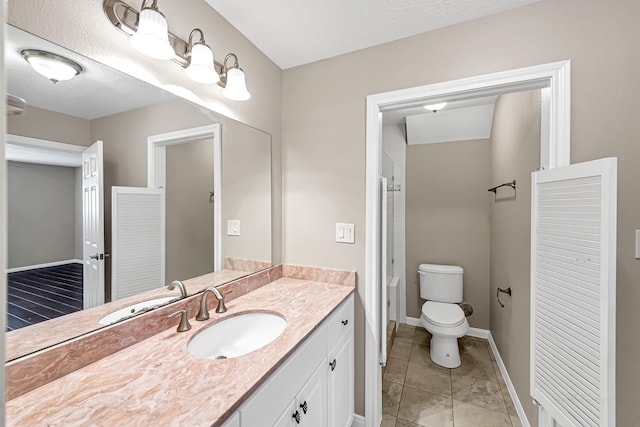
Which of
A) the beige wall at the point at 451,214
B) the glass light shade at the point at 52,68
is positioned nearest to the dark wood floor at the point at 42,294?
the glass light shade at the point at 52,68

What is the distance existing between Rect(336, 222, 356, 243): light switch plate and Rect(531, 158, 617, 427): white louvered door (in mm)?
906

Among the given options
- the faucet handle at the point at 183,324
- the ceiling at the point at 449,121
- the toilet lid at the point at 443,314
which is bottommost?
the toilet lid at the point at 443,314

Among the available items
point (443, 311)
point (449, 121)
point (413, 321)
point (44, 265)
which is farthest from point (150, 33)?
point (413, 321)

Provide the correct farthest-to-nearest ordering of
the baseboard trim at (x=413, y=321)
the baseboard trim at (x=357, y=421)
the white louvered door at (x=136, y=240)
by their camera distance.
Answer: the baseboard trim at (x=413, y=321) → the baseboard trim at (x=357, y=421) → the white louvered door at (x=136, y=240)

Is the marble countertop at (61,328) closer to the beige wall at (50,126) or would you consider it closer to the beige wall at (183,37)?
the beige wall at (50,126)

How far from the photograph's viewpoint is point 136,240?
1053mm

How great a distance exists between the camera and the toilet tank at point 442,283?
2.68 meters

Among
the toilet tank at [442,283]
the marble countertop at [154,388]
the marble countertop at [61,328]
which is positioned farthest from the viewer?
the toilet tank at [442,283]

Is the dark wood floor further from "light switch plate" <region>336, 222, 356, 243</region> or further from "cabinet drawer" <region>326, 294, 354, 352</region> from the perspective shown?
"light switch plate" <region>336, 222, 356, 243</region>

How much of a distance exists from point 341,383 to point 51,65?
175cm

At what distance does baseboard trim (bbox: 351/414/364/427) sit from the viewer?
62.7 inches

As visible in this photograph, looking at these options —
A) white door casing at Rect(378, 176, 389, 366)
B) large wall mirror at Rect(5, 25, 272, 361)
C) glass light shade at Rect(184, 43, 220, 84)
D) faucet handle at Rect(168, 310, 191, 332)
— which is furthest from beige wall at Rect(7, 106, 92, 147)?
white door casing at Rect(378, 176, 389, 366)

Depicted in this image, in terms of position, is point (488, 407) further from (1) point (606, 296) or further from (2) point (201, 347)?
(2) point (201, 347)

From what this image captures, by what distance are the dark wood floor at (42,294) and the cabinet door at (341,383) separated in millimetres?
1046
